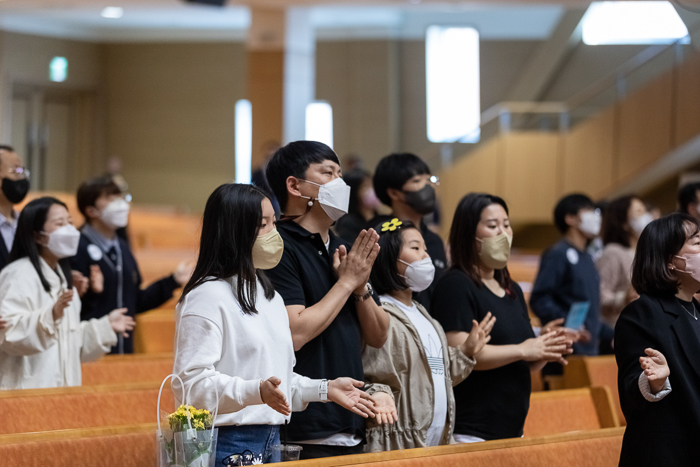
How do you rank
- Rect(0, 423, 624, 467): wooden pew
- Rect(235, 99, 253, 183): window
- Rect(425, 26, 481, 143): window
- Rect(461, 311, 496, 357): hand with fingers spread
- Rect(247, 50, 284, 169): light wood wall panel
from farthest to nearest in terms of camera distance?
Rect(235, 99, 253, 183): window → Rect(425, 26, 481, 143): window → Rect(247, 50, 284, 169): light wood wall panel → Rect(461, 311, 496, 357): hand with fingers spread → Rect(0, 423, 624, 467): wooden pew

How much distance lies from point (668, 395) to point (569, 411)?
5.14 ft

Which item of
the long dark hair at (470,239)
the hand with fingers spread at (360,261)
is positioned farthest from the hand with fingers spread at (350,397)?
the long dark hair at (470,239)

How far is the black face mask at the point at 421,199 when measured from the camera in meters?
3.66

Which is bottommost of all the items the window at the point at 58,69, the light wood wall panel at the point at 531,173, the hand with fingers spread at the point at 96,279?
the hand with fingers spread at the point at 96,279

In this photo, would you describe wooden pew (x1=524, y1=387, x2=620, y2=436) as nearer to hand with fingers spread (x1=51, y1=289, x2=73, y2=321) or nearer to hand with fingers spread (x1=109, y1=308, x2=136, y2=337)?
hand with fingers spread (x1=109, y1=308, x2=136, y2=337)

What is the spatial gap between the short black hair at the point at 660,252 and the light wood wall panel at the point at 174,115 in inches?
601

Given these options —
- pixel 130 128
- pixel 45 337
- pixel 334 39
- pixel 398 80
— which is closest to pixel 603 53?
pixel 398 80

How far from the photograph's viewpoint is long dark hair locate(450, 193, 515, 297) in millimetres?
3204

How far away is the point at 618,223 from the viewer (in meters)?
5.36

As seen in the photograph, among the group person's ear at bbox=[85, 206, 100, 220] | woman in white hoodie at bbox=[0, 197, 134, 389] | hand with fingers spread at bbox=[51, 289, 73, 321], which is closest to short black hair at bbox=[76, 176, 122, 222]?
person's ear at bbox=[85, 206, 100, 220]

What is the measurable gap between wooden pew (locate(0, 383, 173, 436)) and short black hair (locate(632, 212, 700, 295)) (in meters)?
1.96

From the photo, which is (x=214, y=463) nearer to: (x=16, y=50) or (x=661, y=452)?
(x=661, y=452)

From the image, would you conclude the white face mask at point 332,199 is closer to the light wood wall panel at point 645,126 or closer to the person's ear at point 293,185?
the person's ear at point 293,185

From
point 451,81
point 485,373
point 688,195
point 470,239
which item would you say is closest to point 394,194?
point 470,239
